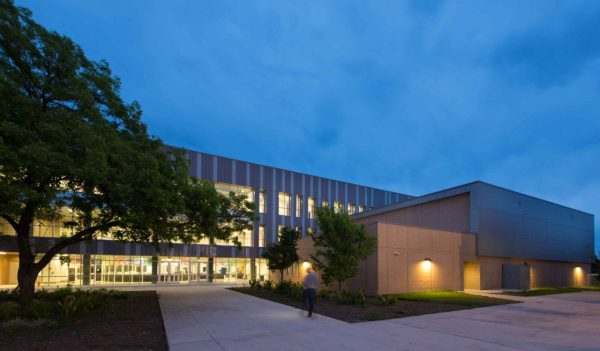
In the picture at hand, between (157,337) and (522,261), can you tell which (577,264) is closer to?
(522,261)

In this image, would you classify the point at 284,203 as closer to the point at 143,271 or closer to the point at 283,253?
the point at 143,271

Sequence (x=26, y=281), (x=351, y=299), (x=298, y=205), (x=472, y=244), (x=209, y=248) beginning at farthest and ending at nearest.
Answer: (x=298, y=205)
(x=209, y=248)
(x=472, y=244)
(x=351, y=299)
(x=26, y=281)

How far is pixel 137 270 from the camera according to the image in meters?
36.1

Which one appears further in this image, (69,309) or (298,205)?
(298,205)

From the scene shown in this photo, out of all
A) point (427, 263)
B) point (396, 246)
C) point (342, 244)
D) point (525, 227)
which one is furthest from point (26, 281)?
point (525, 227)

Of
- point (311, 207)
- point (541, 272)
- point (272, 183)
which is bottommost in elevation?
point (541, 272)

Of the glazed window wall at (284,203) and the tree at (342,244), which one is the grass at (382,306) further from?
the glazed window wall at (284,203)

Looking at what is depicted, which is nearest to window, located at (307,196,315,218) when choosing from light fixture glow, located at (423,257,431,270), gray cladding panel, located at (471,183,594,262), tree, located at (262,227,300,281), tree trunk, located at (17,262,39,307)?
tree, located at (262,227,300,281)

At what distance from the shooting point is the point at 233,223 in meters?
17.5

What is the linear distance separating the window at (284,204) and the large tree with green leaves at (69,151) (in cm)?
2808

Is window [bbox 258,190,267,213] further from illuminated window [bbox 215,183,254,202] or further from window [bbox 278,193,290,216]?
window [bbox 278,193,290,216]

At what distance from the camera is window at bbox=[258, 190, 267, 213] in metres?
42.3

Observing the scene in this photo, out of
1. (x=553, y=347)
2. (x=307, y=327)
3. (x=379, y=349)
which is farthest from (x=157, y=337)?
(x=553, y=347)

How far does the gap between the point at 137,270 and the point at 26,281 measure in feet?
74.4
